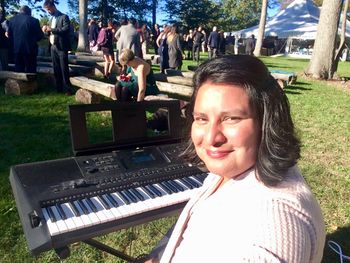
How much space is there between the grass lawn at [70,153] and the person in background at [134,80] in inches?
46.2

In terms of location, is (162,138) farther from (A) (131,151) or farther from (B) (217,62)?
(B) (217,62)

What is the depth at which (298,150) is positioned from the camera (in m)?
1.34

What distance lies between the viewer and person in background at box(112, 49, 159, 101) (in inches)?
244

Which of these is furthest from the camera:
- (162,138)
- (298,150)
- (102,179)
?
(162,138)

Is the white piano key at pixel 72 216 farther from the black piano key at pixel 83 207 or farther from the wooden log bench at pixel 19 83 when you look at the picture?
the wooden log bench at pixel 19 83

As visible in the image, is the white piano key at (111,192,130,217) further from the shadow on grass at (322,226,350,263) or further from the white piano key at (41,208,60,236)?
the shadow on grass at (322,226,350,263)

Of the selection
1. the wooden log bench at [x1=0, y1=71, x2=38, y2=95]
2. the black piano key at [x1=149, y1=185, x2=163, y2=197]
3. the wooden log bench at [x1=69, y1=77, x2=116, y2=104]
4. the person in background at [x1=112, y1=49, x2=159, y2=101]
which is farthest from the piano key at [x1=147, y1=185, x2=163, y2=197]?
the wooden log bench at [x1=0, y1=71, x2=38, y2=95]

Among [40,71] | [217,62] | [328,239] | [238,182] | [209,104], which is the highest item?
[217,62]

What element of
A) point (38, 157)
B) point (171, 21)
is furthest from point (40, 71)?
point (171, 21)

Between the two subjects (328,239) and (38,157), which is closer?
(328,239)

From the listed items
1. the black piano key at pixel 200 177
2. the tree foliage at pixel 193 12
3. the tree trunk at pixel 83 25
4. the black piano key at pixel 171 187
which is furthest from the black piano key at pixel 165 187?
the tree foliage at pixel 193 12

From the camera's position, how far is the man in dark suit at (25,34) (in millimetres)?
7727

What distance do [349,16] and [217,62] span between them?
53918 mm

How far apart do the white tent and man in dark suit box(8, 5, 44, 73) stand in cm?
2744
